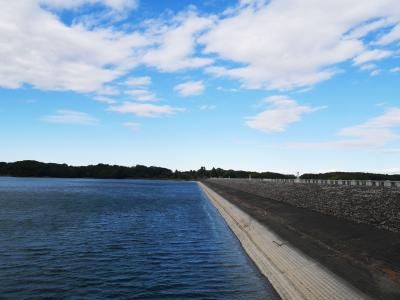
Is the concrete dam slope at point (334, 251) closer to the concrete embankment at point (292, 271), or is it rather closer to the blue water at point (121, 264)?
the concrete embankment at point (292, 271)

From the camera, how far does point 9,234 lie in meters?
32.3

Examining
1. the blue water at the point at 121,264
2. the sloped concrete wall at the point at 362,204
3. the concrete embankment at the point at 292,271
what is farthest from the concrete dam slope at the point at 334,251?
the blue water at the point at 121,264

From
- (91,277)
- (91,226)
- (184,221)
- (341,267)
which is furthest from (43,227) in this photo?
(341,267)

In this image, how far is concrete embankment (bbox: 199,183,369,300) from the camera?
1650cm

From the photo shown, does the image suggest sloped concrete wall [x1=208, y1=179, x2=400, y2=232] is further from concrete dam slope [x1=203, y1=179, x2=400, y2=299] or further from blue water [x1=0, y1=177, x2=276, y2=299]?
blue water [x1=0, y1=177, x2=276, y2=299]

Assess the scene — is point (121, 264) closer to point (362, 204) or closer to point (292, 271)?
point (292, 271)

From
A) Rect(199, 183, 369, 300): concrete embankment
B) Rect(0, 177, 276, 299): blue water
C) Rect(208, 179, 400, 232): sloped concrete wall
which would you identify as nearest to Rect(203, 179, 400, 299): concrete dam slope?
Rect(199, 183, 369, 300): concrete embankment

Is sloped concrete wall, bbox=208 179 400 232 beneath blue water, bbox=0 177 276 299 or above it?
above

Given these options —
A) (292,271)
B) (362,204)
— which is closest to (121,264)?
(292,271)

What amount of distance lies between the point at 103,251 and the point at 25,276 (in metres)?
7.77

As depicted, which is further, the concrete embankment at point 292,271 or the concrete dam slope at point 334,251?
the concrete embankment at point 292,271

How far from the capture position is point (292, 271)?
69.5 ft

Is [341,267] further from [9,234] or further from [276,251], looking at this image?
[9,234]

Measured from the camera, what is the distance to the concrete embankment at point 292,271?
650 inches
